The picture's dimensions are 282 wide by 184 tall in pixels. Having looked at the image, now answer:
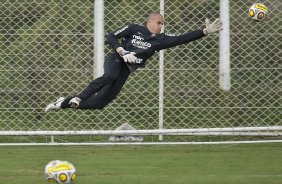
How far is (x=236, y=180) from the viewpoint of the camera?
9812 mm

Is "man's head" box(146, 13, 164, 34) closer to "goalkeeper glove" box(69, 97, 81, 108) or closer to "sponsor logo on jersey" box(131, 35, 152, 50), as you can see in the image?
"sponsor logo on jersey" box(131, 35, 152, 50)

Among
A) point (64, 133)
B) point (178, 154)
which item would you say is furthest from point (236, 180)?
A: point (64, 133)

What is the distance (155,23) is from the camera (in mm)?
12078

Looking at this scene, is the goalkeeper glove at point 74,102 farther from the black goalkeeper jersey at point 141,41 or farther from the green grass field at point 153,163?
the black goalkeeper jersey at point 141,41

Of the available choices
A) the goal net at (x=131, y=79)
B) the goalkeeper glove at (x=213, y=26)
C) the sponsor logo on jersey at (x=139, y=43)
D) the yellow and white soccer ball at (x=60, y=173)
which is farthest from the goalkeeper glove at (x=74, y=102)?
the yellow and white soccer ball at (x=60, y=173)

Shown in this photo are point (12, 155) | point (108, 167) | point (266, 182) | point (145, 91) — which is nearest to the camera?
point (266, 182)

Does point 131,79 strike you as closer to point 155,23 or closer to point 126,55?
point 155,23

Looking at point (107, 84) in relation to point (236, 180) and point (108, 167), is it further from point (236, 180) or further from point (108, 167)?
point (236, 180)

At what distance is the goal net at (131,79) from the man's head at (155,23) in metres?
1.29

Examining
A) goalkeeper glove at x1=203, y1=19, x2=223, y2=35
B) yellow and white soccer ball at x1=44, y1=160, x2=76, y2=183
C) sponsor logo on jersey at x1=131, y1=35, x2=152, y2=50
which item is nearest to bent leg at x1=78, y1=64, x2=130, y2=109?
sponsor logo on jersey at x1=131, y1=35, x2=152, y2=50

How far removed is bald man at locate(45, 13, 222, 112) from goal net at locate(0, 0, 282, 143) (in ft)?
4.15

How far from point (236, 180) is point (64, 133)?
142 inches

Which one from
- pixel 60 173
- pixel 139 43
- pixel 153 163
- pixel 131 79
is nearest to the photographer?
pixel 60 173

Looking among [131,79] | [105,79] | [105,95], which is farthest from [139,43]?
[131,79]
